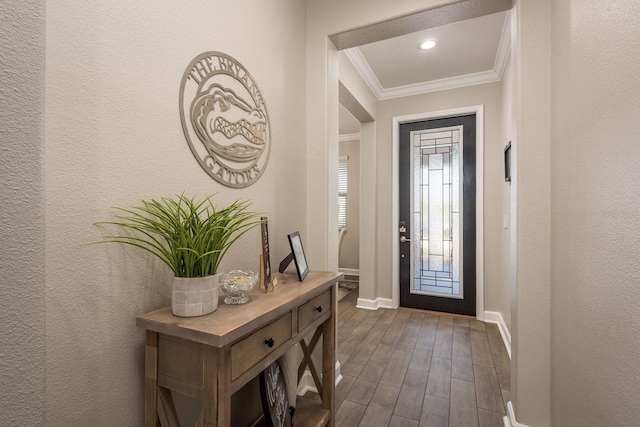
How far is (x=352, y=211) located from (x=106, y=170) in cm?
512

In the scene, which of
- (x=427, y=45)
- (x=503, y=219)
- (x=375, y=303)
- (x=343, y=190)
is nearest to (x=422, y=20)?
Result: (x=427, y=45)

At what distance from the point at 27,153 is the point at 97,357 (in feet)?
2.11

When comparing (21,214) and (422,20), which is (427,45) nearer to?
(422,20)

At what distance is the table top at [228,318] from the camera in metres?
0.82

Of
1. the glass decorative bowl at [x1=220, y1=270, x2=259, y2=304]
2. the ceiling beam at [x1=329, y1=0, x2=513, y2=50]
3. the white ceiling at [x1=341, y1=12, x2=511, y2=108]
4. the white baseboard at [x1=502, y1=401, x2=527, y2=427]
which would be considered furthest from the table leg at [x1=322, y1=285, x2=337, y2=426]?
the white ceiling at [x1=341, y1=12, x2=511, y2=108]

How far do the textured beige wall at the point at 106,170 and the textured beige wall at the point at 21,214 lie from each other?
0.27m

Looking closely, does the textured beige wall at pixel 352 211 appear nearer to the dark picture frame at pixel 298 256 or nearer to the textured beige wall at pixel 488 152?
the textured beige wall at pixel 488 152

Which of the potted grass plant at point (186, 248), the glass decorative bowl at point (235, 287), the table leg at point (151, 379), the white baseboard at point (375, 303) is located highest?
the potted grass plant at point (186, 248)

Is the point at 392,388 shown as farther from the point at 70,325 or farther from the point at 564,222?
the point at 70,325

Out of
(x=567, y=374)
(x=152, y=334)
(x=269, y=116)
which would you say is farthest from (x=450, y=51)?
(x=152, y=334)

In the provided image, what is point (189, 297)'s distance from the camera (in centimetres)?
93

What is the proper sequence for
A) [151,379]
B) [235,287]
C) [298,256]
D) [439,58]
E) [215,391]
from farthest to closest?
[439,58] < [298,256] < [235,287] < [151,379] < [215,391]

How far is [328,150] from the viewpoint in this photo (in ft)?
6.67

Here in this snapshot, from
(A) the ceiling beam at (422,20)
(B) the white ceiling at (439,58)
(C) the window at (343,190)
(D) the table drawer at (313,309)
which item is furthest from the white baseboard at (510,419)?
(C) the window at (343,190)
